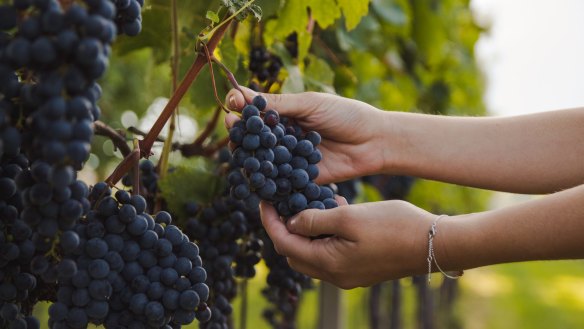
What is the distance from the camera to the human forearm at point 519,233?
4.49 feet

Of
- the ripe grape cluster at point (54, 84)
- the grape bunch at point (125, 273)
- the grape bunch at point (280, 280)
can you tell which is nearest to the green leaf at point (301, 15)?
the grape bunch at point (280, 280)

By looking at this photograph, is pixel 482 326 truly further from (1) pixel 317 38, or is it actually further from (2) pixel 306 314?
(1) pixel 317 38

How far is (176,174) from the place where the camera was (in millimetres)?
1701

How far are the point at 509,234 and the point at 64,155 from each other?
0.94 meters

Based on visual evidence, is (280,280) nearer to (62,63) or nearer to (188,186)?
(188,186)

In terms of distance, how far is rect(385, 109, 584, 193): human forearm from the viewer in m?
1.84

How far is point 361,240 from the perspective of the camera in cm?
139

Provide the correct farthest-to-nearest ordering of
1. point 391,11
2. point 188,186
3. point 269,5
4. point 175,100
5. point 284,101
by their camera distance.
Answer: point 391,11 → point 188,186 → point 269,5 → point 284,101 → point 175,100

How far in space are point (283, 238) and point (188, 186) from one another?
1.34 feet

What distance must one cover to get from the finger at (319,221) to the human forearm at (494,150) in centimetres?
50

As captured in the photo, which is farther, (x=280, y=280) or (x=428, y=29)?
(x=428, y=29)

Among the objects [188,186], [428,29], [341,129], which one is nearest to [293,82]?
[341,129]

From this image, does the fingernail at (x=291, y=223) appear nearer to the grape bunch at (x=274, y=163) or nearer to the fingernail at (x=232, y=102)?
the grape bunch at (x=274, y=163)

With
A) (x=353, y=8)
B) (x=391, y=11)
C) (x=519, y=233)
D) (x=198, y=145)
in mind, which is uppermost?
(x=391, y=11)
